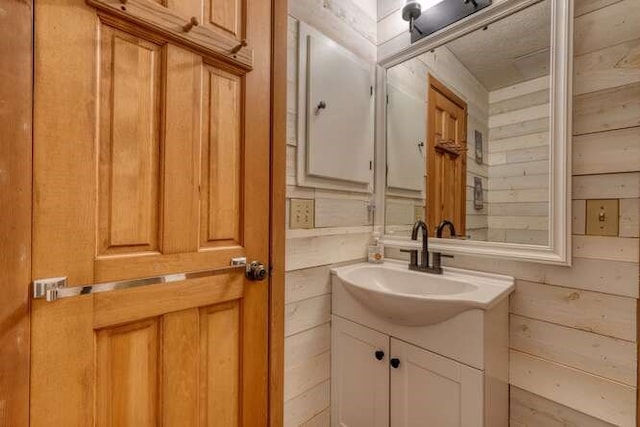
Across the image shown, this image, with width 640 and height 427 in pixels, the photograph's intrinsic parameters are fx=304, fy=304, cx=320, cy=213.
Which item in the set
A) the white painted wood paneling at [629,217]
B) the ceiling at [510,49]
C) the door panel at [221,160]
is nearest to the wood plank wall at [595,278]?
the white painted wood paneling at [629,217]

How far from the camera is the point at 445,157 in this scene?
146 centimetres

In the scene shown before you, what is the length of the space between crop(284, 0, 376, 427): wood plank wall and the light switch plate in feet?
2.93

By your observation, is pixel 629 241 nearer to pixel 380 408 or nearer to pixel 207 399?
pixel 380 408

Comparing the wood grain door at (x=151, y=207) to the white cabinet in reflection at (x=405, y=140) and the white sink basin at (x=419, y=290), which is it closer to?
the white sink basin at (x=419, y=290)

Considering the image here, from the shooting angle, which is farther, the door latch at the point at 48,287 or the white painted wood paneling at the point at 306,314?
the white painted wood paneling at the point at 306,314

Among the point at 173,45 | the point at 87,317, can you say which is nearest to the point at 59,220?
the point at 87,317

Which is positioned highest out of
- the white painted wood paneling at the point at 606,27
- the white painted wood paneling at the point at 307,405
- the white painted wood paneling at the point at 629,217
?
the white painted wood paneling at the point at 606,27

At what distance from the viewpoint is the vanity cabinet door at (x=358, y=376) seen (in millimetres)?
1206

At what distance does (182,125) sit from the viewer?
0.94 meters

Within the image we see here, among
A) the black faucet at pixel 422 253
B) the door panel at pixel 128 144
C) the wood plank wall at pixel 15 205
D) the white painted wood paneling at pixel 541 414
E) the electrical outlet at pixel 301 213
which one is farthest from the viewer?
the black faucet at pixel 422 253

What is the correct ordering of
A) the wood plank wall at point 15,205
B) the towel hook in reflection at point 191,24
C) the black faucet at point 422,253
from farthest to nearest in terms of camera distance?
the black faucet at point 422,253
the towel hook in reflection at point 191,24
the wood plank wall at point 15,205

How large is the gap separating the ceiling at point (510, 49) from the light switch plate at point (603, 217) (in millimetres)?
509

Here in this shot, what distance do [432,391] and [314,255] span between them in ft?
2.20

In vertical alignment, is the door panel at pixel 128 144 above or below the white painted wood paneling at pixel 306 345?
above
